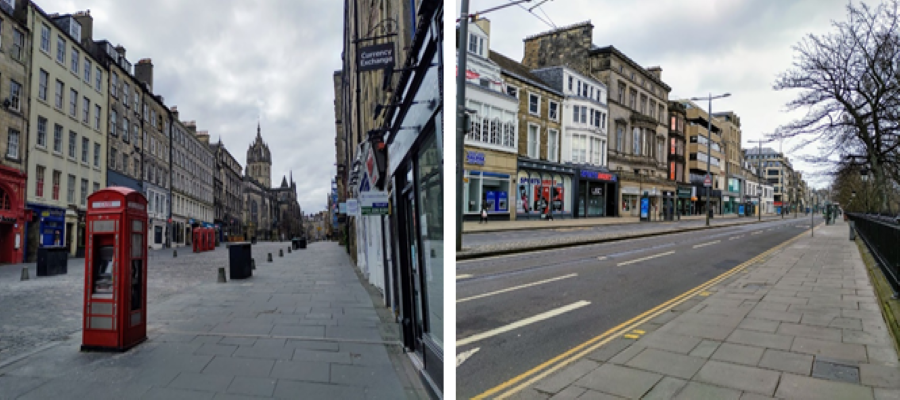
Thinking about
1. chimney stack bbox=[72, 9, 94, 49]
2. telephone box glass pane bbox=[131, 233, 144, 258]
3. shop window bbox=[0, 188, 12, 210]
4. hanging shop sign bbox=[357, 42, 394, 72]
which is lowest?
telephone box glass pane bbox=[131, 233, 144, 258]

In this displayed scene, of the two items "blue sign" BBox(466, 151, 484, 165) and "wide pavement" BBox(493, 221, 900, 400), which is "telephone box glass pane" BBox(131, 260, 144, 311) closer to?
"wide pavement" BBox(493, 221, 900, 400)

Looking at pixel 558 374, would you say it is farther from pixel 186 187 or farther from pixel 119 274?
pixel 186 187

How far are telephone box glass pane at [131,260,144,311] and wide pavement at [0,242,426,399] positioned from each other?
534mm

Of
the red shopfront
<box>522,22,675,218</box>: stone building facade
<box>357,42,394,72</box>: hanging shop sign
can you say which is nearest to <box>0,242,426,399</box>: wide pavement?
the red shopfront

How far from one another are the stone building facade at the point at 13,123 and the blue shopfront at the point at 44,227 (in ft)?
0.37

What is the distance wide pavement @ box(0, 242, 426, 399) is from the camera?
13.7 feet

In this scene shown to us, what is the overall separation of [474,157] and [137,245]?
12.2 meters

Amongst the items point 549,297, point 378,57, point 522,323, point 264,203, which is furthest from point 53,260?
point 264,203

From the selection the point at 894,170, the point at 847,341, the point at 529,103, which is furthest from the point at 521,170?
the point at 847,341

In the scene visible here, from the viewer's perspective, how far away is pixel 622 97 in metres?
39.4

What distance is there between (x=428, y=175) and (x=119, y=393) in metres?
3.03

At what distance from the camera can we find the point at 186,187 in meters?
9.92

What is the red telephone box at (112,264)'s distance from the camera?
5.77m

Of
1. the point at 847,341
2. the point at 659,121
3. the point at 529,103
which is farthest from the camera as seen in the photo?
the point at 659,121
